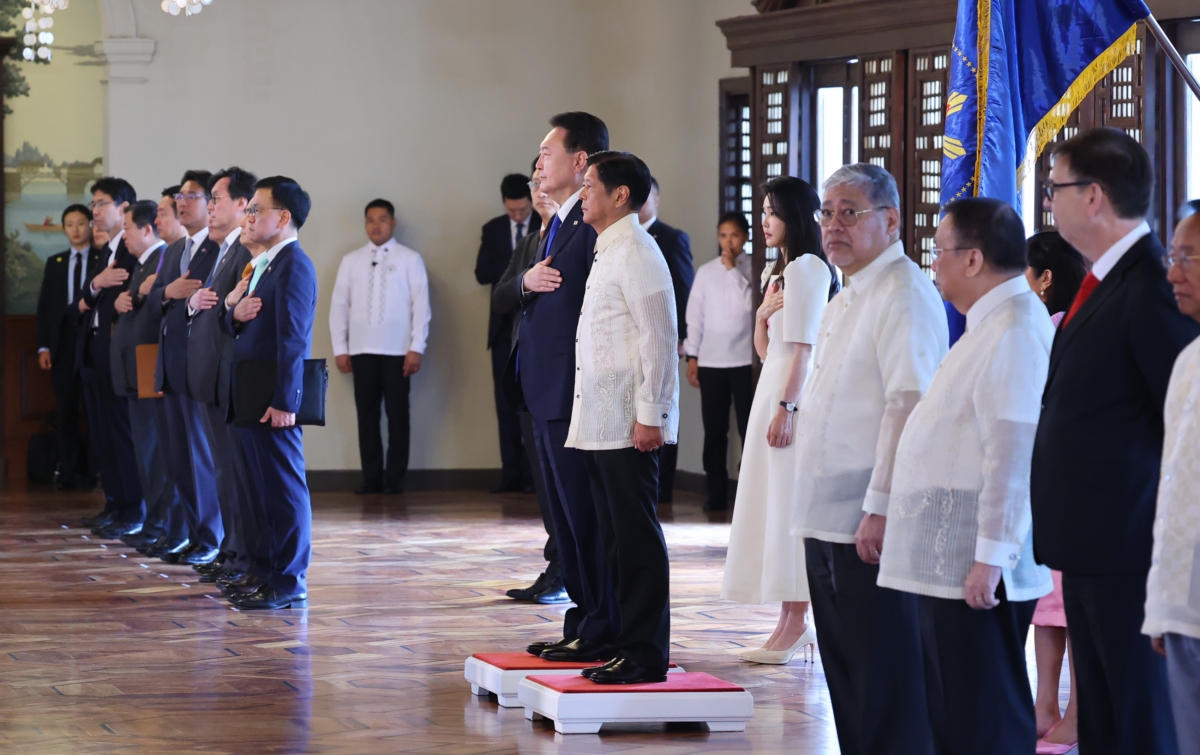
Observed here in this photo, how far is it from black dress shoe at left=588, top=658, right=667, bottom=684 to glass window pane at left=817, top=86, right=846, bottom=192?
14.1 ft

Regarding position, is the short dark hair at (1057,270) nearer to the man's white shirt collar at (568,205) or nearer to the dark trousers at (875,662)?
the dark trousers at (875,662)

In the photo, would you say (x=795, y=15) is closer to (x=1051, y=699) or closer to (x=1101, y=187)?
(x=1051, y=699)

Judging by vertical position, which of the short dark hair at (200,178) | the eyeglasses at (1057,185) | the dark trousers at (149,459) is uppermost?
the short dark hair at (200,178)

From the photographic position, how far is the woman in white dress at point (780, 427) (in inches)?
180

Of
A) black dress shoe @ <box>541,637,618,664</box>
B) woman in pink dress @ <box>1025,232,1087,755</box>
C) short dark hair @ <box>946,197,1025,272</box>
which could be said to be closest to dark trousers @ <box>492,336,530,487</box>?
black dress shoe @ <box>541,637,618,664</box>

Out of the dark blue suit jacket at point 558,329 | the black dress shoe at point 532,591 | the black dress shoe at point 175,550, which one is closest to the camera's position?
the dark blue suit jacket at point 558,329

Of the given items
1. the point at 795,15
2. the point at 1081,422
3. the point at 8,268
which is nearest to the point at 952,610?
the point at 1081,422

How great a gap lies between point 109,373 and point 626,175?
4.76 meters

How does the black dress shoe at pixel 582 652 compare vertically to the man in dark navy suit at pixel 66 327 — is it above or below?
below

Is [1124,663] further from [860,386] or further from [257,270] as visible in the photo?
[257,270]

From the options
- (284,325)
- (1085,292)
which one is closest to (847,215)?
(1085,292)

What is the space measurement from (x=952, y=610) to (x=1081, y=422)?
431 millimetres

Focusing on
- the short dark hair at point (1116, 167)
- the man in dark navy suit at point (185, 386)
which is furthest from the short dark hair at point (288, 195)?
the short dark hair at point (1116, 167)

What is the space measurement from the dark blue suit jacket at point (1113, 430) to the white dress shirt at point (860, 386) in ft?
1.50
